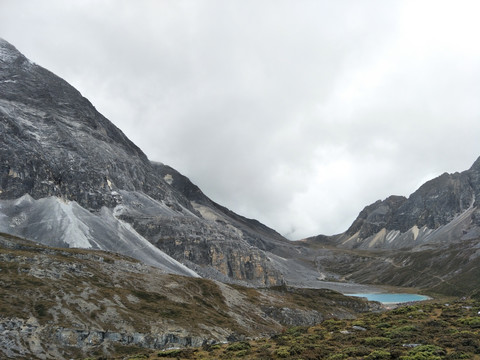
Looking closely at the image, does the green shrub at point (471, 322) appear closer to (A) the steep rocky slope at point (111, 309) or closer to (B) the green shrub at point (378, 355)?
(B) the green shrub at point (378, 355)

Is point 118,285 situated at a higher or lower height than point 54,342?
higher

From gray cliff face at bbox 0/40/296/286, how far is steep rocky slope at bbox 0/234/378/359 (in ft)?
131

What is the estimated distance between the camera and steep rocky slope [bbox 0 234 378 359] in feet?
149

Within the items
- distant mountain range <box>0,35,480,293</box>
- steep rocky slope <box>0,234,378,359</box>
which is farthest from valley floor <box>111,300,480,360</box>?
distant mountain range <box>0,35,480,293</box>

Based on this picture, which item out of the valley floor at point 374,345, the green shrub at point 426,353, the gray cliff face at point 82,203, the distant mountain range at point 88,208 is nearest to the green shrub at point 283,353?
the valley floor at point 374,345

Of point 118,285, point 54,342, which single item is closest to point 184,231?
point 118,285

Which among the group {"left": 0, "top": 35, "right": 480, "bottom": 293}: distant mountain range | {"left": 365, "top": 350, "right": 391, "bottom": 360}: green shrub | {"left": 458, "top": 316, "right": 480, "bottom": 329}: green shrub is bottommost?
{"left": 365, "top": 350, "right": 391, "bottom": 360}: green shrub

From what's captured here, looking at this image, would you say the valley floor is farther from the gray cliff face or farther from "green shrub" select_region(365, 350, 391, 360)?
the gray cliff face

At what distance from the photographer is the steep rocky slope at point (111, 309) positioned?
1789 inches

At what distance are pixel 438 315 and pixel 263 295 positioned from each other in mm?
69155

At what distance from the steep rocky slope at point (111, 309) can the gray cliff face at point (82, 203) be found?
39988 mm

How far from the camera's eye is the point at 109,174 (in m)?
183

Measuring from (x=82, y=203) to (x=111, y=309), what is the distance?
10880cm

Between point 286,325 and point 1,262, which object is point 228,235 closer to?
point 286,325
